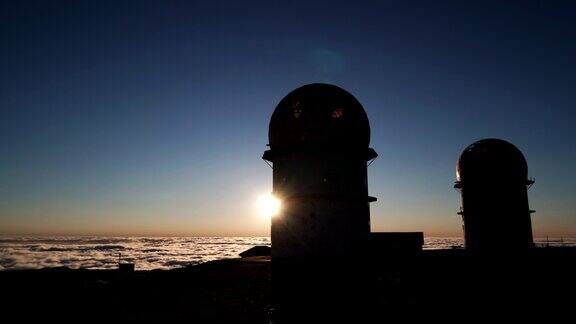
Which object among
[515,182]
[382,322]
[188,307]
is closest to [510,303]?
[382,322]

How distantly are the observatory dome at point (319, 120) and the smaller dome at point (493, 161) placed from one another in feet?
51.1

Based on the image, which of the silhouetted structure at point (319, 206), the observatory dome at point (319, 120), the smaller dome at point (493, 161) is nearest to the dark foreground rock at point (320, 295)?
the silhouetted structure at point (319, 206)

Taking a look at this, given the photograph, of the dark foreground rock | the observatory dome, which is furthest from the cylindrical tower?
the observatory dome

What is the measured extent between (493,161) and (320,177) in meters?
18.3

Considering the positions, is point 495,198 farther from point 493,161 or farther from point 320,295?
point 320,295

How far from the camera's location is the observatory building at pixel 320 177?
41.9 ft

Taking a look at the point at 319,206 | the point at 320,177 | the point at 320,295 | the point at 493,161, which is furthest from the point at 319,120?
the point at 493,161

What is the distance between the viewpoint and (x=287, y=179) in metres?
13.5

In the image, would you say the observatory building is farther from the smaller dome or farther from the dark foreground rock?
the smaller dome

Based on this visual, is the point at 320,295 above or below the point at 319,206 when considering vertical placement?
below

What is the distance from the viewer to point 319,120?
44.0ft

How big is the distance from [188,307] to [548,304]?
42.8ft

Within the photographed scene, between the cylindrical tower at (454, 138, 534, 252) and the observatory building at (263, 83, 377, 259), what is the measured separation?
624 inches

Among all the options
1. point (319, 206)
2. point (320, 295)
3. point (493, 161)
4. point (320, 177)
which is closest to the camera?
point (320, 295)
